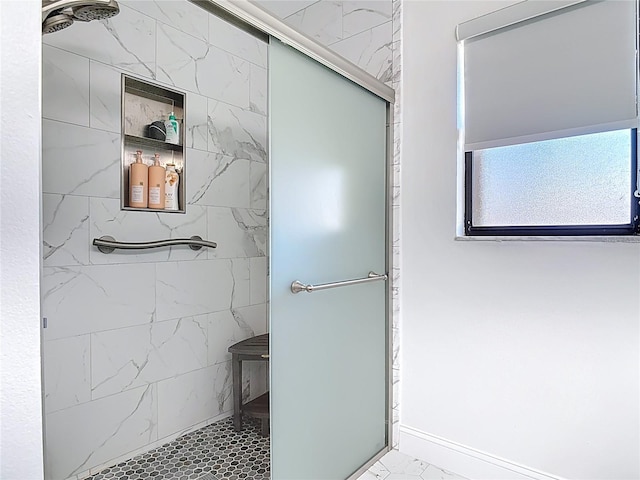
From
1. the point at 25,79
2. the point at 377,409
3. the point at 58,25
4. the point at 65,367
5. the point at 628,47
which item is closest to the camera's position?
the point at 25,79

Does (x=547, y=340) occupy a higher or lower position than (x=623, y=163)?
lower

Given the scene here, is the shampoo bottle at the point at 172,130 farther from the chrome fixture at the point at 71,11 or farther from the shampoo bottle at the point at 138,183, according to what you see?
the chrome fixture at the point at 71,11

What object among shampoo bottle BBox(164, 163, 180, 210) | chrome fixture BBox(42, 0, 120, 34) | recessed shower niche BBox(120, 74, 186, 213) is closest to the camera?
chrome fixture BBox(42, 0, 120, 34)

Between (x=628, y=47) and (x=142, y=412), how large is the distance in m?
2.57

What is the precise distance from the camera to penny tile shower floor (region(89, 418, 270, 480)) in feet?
5.98

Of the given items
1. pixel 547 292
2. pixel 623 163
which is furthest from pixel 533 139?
pixel 547 292

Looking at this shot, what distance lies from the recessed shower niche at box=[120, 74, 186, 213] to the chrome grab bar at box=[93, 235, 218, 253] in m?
0.16

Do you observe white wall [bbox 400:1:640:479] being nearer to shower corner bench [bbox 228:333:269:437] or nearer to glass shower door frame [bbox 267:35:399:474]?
glass shower door frame [bbox 267:35:399:474]

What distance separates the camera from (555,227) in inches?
62.9

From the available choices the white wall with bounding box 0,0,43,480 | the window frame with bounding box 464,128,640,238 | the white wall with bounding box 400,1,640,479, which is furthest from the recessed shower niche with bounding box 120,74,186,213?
the white wall with bounding box 0,0,43,480

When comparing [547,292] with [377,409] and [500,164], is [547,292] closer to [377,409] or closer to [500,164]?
[500,164]

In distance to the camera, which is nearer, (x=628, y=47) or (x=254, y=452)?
A: (x=628, y=47)

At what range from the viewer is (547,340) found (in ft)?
5.23

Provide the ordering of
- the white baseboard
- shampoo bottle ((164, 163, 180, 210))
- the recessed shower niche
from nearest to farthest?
the white baseboard, the recessed shower niche, shampoo bottle ((164, 163, 180, 210))
